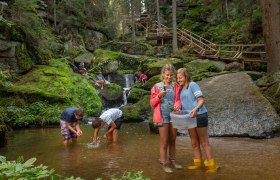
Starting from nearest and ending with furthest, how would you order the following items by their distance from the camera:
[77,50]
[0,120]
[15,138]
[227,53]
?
1. [0,120]
2. [15,138]
3. [227,53]
4. [77,50]

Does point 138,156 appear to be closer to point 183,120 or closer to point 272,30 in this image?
point 183,120

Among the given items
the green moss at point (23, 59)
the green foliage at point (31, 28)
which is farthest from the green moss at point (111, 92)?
the green moss at point (23, 59)

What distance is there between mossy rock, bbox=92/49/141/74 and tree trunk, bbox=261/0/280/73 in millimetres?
14109

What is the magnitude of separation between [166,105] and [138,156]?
160 centimetres

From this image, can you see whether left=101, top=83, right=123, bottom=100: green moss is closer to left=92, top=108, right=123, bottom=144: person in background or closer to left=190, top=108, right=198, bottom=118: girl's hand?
left=92, top=108, right=123, bottom=144: person in background

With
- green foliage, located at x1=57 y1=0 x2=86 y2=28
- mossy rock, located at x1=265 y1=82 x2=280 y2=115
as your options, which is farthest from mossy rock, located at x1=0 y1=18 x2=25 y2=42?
green foliage, located at x1=57 y1=0 x2=86 y2=28

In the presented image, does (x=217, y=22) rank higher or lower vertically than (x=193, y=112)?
higher

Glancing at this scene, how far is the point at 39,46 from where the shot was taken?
57.6 ft

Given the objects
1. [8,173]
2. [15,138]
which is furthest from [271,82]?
[8,173]

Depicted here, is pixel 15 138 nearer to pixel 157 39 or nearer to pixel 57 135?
pixel 57 135

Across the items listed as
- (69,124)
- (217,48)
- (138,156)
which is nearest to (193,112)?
(138,156)

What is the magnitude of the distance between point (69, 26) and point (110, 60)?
12.9 meters

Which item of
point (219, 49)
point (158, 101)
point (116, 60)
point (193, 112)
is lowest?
point (193, 112)

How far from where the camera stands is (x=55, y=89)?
47.6ft
